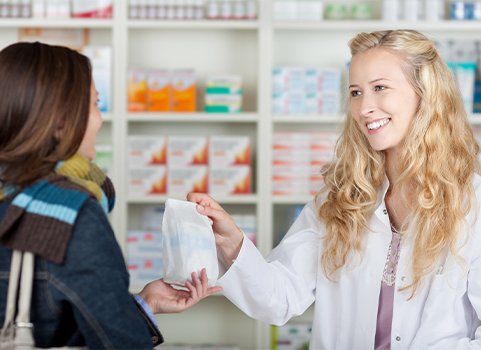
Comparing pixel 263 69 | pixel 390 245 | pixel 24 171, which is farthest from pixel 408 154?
pixel 263 69

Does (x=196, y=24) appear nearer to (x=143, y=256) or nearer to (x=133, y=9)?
(x=133, y=9)

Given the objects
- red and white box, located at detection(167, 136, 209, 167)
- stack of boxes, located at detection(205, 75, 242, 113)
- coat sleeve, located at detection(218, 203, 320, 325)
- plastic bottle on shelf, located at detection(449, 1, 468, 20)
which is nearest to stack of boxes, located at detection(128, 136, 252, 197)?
red and white box, located at detection(167, 136, 209, 167)

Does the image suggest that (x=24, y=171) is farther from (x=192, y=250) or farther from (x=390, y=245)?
(x=390, y=245)

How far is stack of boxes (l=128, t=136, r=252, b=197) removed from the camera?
3924mm

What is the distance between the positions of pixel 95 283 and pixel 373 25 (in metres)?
2.89

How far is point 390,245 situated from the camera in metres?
1.99

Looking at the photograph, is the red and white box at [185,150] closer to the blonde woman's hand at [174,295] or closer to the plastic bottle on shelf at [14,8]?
the plastic bottle on shelf at [14,8]

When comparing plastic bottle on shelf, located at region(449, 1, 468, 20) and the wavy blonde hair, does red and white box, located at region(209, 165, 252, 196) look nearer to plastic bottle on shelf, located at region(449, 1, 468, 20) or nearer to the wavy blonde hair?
plastic bottle on shelf, located at region(449, 1, 468, 20)

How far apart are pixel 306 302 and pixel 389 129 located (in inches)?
19.8

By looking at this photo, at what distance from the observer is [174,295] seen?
1.70m

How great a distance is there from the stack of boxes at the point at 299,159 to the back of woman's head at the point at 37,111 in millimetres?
2584

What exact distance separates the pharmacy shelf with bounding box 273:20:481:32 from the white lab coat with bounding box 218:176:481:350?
193cm

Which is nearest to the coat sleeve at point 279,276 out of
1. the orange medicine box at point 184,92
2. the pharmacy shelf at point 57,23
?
the orange medicine box at point 184,92

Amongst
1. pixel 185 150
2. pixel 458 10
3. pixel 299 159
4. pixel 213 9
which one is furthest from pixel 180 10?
pixel 458 10
